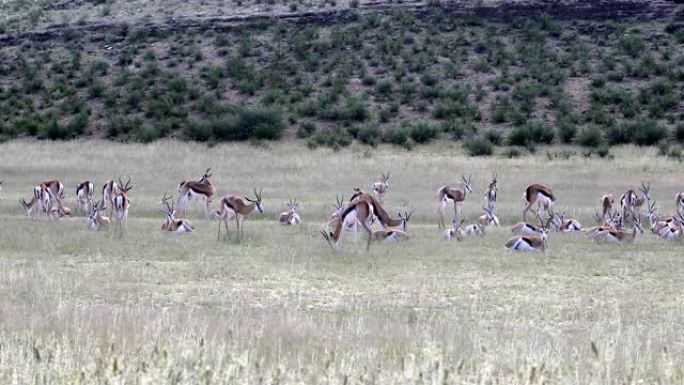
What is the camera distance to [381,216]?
842 inches

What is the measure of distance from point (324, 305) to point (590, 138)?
31.1 metres

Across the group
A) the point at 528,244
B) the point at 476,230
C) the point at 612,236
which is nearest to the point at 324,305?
the point at 528,244

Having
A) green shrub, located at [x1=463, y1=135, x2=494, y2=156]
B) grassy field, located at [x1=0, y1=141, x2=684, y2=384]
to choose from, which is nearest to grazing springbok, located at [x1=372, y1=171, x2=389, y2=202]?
grassy field, located at [x1=0, y1=141, x2=684, y2=384]

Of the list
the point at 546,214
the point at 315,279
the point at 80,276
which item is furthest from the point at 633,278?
the point at 546,214

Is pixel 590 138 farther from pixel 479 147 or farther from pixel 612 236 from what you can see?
pixel 612 236

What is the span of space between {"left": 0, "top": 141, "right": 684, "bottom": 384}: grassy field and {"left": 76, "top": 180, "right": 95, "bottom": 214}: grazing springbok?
1.33 m

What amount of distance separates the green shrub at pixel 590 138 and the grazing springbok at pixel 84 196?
21726mm

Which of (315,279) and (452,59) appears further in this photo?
(452,59)

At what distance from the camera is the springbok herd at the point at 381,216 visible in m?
20.8

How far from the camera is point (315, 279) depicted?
16.0 m

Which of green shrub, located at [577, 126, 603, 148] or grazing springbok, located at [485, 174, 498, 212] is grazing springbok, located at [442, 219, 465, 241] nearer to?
grazing springbok, located at [485, 174, 498, 212]

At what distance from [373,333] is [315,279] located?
18.7 ft

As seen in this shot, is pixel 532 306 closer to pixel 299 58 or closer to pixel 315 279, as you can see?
pixel 315 279

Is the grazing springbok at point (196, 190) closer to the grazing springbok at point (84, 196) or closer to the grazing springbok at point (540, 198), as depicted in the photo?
the grazing springbok at point (84, 196)
